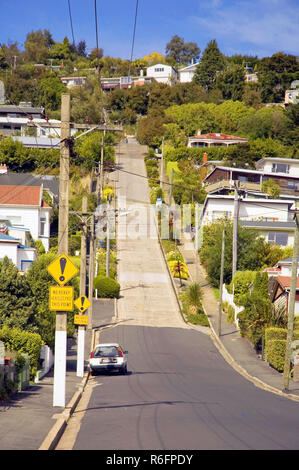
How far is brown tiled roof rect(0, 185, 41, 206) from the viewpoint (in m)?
64.8

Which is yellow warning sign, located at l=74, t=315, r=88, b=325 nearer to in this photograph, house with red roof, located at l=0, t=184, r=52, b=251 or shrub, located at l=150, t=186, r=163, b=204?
house with red roof, located at l=0, t=184, r=52, b=251

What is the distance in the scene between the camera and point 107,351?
29.4m

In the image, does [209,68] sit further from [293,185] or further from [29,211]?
[29,211]

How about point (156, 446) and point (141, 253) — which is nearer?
point (156, 446)

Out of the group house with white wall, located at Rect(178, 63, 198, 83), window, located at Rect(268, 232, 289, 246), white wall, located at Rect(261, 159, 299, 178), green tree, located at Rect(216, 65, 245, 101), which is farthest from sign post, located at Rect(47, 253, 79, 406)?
house with white wall, located at Rect(178, 63, 198, 83)

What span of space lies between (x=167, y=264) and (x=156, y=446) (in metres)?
55.0

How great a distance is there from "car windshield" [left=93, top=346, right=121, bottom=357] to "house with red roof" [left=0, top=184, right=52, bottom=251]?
35123mm

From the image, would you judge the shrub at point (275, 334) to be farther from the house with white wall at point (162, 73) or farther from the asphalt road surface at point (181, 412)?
the house with white wall at point (162, 73)

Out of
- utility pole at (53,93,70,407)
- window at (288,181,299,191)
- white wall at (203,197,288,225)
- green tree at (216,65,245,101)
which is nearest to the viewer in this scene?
utility pole at (53,93,70,407)

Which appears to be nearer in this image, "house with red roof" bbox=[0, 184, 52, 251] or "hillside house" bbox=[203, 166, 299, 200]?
"house with red roof" bbox=[0, 184, 52, 251]

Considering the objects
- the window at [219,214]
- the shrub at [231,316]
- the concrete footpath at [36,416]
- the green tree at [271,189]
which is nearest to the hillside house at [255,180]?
the green tree at [271,189]

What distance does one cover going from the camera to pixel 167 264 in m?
66.5
